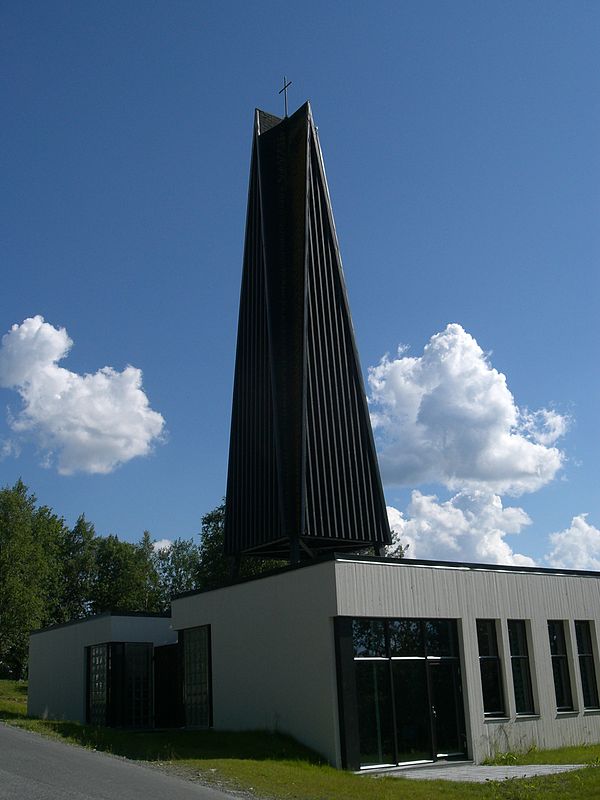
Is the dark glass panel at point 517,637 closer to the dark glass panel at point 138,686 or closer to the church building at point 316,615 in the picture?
the church building at point 316,615

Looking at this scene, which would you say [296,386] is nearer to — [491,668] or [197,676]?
[197,676]

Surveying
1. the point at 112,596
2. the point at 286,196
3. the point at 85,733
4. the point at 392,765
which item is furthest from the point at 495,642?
the point at 112,596

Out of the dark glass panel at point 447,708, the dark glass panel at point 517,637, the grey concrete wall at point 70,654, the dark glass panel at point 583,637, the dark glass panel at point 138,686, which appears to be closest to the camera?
the dark glass panel at point 447,708

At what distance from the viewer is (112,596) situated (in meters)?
67.8

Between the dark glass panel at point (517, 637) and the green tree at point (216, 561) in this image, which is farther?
the green tree at point (216, 561)

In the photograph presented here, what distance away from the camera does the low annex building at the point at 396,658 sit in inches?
783

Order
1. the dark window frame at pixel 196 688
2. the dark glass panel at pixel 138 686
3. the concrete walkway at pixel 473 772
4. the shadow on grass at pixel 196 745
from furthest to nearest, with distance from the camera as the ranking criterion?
1. the dark glass panel at pixel 138 686
2. the dark window frame at pixel 196 688
3. the shadow on grass at pixel 196 745
4. the concrete walkway at pixel 473 772

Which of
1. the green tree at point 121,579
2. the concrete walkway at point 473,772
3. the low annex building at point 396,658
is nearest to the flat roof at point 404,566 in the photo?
the low annex building at point 396,658

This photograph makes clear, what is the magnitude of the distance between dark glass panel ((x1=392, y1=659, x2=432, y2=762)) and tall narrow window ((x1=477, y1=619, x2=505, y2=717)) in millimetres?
2109

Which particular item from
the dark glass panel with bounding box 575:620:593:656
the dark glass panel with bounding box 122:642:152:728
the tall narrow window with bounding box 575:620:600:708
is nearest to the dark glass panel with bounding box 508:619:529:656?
the tall narrow window with bounding box 575:620:600:708

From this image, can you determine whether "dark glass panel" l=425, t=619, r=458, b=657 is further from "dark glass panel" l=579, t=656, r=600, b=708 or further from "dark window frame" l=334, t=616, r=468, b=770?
"dark glass panel" l=579, t=656, r=600, b=708

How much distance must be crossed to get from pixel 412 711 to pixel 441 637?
2.17 metres

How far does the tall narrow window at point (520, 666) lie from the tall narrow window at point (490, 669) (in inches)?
24.6

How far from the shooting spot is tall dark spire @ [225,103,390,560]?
26.1m
